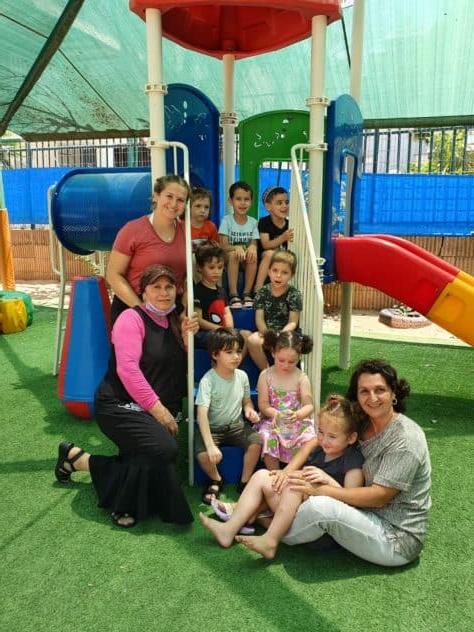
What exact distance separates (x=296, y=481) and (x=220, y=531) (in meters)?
0.51

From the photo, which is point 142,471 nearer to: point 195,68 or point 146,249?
point 146,249

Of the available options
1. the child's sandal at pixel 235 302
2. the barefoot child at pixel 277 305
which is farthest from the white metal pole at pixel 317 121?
the child's sandal at pixel 235 302

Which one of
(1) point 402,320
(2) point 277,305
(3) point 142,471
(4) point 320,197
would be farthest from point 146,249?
(1) point 402,320

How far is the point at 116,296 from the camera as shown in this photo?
3.97 m

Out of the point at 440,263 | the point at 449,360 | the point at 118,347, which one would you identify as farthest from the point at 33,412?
the point at 449,360

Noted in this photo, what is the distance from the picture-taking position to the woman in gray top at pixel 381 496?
2.67 meters

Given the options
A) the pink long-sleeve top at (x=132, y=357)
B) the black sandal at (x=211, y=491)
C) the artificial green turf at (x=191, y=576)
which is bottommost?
the artificial green turf at (x=191, y=576)

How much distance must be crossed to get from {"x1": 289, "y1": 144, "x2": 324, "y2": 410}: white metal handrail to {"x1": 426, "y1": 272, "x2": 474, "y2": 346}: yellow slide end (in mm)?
1051

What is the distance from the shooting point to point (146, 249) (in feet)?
12.7

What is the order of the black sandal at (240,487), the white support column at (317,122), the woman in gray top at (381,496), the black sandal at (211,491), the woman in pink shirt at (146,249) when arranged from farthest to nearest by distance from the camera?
the white support column at (317,122) → the woman in pink shirt at (146,249) → the black sandal at (240,487) → the black sandal at (211,491) → the woman in gray top at (381,496)

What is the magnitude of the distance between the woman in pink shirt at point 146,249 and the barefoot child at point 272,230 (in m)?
1.09

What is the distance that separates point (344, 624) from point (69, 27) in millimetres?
7825

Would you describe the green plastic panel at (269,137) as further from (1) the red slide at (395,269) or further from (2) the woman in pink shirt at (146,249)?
(2) the woman in pink shirt at (146,249)

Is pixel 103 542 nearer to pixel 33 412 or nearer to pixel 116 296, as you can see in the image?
pixel 116 296
